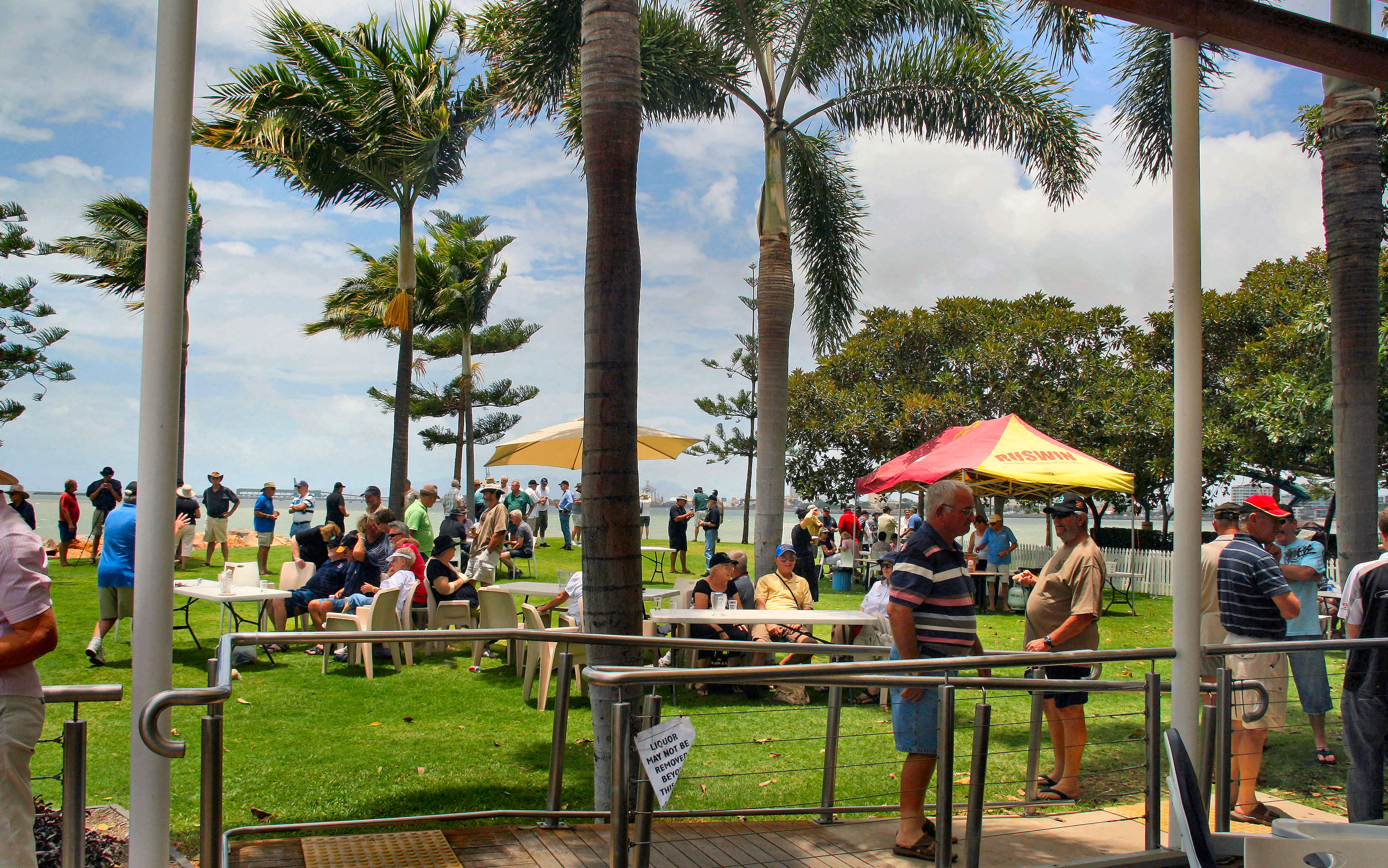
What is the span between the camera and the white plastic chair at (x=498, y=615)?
341 inches

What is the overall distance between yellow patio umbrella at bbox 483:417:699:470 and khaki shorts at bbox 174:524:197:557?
4.75 meters

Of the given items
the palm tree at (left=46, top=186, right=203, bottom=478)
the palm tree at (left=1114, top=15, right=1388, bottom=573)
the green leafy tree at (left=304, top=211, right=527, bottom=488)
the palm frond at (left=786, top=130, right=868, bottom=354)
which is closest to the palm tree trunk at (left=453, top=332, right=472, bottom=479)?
the green leafy tree at (left=304, top=211, right=527, bottom=488)

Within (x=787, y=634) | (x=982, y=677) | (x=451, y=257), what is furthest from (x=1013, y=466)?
(x=451, y=257)

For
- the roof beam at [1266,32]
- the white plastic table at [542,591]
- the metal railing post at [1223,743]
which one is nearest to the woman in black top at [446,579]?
the white plastic table at [542,591]

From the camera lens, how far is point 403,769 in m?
5.73

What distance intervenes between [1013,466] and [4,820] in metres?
11.7

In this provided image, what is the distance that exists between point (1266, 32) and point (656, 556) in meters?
19.5

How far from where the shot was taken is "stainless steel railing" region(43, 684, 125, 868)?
2.99 metres

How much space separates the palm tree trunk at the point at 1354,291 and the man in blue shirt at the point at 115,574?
10.7 meters

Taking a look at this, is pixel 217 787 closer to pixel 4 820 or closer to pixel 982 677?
pixel 4 820

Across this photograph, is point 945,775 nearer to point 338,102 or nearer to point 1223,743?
point 1223,743

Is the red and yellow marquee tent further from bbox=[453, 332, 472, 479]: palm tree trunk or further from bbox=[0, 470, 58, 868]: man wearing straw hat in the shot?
bbox=[453, 332, 472, 479]: palm tree trunk

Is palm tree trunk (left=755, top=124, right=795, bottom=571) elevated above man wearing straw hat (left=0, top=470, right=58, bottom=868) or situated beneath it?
elevated above

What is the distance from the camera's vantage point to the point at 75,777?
118 inches
